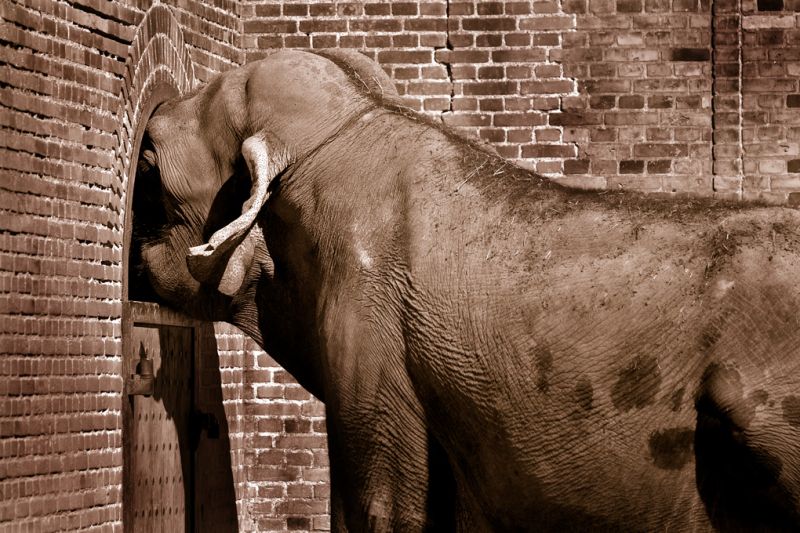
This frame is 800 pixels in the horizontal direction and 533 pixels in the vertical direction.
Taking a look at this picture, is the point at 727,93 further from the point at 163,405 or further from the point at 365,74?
the point at 365,74

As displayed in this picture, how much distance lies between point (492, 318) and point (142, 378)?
8.80 ft

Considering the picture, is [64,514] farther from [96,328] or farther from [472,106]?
[472,106]

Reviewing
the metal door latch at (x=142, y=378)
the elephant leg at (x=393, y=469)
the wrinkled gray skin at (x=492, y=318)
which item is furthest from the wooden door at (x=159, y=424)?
the elephant leg at (x=393, y=469)

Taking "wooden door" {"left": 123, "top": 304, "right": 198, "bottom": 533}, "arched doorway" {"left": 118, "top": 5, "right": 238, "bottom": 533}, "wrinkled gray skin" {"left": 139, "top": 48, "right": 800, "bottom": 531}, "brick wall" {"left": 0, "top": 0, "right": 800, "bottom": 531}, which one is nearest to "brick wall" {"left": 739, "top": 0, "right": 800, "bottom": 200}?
"brick wall" {"left": 0, "top": 0, "right": 800, "bottom": 531}

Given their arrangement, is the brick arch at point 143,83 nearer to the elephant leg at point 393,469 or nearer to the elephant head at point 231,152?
the elephant head at point 231,152

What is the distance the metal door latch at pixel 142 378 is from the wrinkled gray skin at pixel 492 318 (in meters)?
1.38

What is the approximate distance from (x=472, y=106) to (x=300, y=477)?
7.81 feet

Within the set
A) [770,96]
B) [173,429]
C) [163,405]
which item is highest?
[770,96]

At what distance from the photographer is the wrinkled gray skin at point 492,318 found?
4438 mm

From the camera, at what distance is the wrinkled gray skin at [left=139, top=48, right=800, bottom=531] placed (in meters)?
4.44

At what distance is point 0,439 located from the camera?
564 centimetres

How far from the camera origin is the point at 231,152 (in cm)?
560

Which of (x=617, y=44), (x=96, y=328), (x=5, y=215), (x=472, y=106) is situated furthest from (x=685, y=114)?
(x=5, y=215)

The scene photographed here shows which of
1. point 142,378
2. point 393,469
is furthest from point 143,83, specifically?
point 393,469
